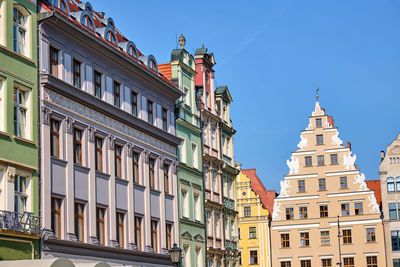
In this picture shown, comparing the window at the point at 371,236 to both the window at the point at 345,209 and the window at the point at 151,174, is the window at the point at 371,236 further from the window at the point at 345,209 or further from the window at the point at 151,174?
the window at the point at 151,174

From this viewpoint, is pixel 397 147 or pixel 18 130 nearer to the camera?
pixel 18 130

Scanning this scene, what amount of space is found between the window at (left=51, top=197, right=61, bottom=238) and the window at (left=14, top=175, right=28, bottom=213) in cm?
188

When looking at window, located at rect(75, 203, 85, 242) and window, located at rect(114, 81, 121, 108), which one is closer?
window, located at rect(75, 203, 85, 242)

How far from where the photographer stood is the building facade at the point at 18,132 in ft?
88.9

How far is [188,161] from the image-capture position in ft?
148

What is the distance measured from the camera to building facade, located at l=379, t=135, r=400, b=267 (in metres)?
71.8

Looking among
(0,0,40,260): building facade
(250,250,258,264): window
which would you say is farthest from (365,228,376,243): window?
(0,0,40,260): building facade

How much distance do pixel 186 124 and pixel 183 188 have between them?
11.9 feet

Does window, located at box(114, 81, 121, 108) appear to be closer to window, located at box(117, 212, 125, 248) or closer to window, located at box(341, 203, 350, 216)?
window, located at box(117, 212, 125, 248)

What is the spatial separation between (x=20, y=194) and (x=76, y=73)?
6.94m

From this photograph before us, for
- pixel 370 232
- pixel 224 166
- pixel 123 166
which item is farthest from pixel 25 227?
pixel 370 232

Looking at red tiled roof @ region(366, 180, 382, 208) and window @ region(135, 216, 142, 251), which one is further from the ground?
red tiled roof @ region(366, 180, 382, 208)

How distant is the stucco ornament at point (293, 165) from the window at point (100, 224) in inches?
1715

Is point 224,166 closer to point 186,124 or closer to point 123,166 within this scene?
point 186,124
